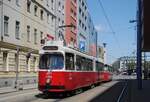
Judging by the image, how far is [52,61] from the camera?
958 inches

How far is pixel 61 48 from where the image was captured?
2431 cm

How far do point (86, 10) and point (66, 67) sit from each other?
90.1 meters

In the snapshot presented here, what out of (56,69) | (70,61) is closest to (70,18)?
(70,61)

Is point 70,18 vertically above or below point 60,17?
above

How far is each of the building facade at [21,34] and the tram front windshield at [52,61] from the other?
41.5ft

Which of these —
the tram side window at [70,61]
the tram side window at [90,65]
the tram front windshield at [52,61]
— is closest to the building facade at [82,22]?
the tram side window at [90,65]

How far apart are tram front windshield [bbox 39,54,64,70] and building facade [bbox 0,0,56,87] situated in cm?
1264

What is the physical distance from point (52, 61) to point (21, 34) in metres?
23.3

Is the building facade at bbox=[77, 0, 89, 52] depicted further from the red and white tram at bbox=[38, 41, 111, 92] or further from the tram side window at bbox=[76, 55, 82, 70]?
the red and white tram at bbox=[38, 41, 111, 92]

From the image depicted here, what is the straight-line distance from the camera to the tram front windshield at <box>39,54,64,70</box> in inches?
952

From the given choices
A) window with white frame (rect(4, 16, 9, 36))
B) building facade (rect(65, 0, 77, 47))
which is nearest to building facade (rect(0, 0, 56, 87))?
window with white frame (rect(4, 16, 9, 36))

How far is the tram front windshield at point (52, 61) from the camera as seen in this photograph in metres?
24.2

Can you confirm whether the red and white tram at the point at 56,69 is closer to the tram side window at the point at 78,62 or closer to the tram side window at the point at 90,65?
the tram side window at the point at 78,62

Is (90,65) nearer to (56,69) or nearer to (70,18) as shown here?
(56,69)
